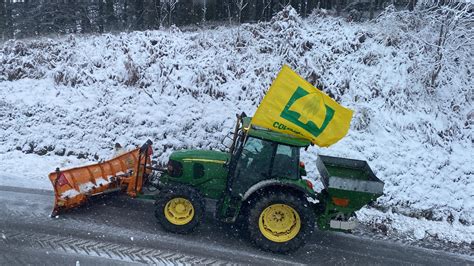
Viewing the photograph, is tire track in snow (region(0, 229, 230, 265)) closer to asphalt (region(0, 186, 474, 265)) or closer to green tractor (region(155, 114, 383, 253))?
asphalt (region(0, 186, 474, 265))

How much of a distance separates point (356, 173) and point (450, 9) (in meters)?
7.14

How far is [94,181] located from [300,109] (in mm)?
3777

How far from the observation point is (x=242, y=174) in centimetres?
662

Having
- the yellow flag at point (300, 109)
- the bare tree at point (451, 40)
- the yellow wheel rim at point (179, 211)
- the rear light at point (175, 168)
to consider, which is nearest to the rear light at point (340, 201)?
the yellow flag at point (300, 109)

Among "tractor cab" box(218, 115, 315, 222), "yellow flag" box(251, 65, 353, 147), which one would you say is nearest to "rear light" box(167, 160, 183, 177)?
"tractor cab" box(218, 115, 315, 222)

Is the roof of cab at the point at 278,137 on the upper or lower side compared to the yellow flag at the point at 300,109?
lower

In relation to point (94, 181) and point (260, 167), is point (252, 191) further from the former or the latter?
point (94, 181)

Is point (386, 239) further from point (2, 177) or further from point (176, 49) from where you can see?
point (176, 49)

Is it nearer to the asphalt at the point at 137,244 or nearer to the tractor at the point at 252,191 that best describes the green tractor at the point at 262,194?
the tractor at the point at 252,191

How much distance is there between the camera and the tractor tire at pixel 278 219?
638 centimetres

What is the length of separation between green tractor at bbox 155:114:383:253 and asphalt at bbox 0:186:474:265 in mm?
293

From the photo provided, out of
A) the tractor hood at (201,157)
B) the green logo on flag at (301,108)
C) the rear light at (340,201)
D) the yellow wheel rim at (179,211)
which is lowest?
the yellow wheel rim at (179,211)

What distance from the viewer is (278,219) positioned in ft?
21.8

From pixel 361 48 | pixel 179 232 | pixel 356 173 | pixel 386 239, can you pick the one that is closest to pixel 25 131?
pixel 179 232
